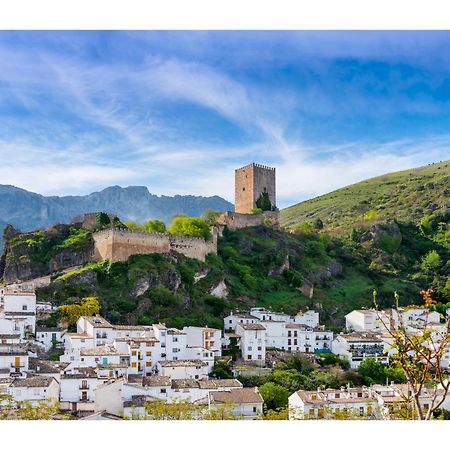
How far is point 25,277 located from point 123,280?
3.32m

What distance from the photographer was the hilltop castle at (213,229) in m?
21.4

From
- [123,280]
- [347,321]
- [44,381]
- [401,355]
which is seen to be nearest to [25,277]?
[123,280]

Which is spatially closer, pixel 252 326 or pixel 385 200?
pixel 252 326

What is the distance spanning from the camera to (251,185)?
3008 cm

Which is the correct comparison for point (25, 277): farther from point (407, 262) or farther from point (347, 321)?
point (407, 262)

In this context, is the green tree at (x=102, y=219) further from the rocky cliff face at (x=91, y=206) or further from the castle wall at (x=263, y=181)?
the rocky cliff face at (x=91, y=206)

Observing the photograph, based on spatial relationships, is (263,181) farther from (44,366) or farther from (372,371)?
(44,366)

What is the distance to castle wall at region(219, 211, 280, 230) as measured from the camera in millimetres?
27625

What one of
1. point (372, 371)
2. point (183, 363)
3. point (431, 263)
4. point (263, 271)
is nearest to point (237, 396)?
point (183, 363)

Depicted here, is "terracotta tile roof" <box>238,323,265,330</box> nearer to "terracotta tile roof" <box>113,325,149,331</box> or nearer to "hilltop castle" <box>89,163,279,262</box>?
"terracotta tile roof" <box>113,325,149,331</box>

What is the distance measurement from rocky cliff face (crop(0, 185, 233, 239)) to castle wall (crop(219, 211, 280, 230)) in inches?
476

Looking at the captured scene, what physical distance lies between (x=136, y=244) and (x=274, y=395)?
8.53m

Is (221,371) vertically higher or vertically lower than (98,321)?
lower

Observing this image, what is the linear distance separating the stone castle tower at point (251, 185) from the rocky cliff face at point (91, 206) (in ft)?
32.3
